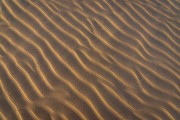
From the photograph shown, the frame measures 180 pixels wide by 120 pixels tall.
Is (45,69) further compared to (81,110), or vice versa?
(45,69)

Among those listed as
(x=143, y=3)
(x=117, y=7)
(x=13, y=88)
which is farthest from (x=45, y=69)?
(x=143, y=3)

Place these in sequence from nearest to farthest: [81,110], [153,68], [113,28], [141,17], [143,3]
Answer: [81,110]
[153,68]
[113,28]
[141,17]
[143,3]

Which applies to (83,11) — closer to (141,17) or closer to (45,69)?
(141,17)

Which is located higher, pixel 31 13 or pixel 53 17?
pixel 31 13

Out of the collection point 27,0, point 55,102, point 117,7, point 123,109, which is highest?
point 27,0

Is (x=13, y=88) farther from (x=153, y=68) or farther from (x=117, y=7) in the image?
(x=117, y=7)

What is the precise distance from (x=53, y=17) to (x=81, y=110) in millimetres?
1721

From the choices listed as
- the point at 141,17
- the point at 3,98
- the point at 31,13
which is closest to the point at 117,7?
the point at 141,17

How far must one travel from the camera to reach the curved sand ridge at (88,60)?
327cm

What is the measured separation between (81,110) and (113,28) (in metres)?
1.59

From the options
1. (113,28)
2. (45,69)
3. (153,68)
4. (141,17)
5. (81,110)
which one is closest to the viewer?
(81,110)

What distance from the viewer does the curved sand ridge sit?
129 inches

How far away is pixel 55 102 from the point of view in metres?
3.26

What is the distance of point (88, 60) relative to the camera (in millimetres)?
3752
